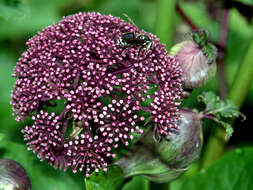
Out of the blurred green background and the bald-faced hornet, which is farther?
the blurred green background

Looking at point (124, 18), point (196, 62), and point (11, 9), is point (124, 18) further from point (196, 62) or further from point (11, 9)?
point (196, 62)

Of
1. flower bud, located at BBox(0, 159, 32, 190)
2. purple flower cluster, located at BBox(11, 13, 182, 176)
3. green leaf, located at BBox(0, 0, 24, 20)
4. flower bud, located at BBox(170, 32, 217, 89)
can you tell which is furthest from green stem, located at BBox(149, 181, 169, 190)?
green leaf, located at BBox(0, 0, 24, 20)

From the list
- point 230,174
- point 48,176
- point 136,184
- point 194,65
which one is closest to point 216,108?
point 194,65

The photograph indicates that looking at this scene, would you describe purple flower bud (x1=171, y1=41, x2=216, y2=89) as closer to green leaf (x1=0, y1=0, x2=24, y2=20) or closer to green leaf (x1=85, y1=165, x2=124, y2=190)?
Answer: green leaf (x1=85, y1=165, x2=124, y2=190)

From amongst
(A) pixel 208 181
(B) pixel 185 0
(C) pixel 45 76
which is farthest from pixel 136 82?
(B) pixel 185 0

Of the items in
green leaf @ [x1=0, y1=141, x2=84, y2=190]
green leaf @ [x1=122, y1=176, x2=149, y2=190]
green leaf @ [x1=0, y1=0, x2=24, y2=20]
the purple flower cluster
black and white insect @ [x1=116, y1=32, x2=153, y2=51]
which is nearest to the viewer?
the purple flower cluster
